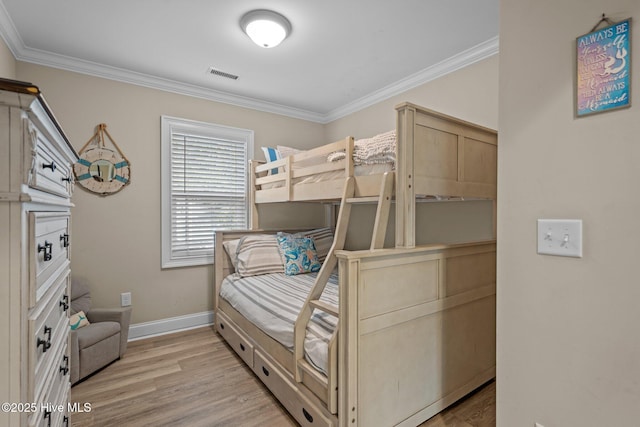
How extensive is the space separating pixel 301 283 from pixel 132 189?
73.1 inches

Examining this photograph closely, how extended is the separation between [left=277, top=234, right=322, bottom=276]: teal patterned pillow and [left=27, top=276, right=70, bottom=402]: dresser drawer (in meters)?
1.88

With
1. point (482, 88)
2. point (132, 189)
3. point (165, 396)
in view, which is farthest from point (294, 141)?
point (165, 396)

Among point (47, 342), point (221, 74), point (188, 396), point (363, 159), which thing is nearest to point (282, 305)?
point (188, 396)

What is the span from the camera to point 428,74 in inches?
110

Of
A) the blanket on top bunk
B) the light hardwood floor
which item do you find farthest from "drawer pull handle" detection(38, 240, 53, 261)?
the blanket on top bunk

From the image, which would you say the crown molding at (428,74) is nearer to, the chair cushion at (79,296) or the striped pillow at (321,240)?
the striped pillow at (321,240)

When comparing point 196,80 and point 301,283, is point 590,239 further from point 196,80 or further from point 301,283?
point 196,80

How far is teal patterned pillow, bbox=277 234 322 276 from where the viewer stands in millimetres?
3051

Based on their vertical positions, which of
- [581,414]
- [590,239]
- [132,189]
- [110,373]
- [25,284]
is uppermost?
[132,189]

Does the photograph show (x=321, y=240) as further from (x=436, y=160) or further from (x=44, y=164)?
(x=44, y=164)

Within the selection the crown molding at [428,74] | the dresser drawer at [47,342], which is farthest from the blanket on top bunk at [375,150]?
the dresser drawer at [47,342]

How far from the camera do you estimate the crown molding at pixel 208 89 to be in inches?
91.6

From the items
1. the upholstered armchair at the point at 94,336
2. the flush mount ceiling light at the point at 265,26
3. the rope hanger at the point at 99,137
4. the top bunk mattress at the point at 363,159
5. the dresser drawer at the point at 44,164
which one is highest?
the flush mount ceiling light at the point at 265,26

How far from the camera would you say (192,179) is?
3207 mm
